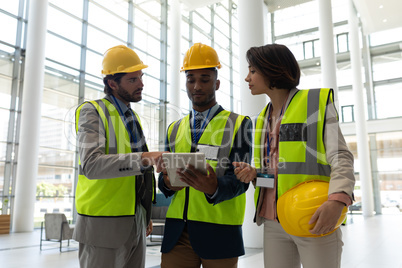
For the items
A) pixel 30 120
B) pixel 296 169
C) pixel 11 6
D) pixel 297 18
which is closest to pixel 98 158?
pixel 296 169

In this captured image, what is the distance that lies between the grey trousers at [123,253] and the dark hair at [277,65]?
122cm

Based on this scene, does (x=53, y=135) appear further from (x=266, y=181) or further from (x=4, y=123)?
(x=266, y=181)

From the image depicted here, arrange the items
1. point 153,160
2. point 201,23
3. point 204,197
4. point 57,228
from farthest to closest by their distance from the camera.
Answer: point 201,23, point 57,228, point 204,197, point 153,160

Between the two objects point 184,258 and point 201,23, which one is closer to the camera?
point 184,258

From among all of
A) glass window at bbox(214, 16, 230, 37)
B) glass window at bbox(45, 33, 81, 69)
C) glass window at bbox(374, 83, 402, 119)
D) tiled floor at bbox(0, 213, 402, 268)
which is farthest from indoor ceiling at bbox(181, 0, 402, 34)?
tiled floor at bbox(0, 213, 402, 268)

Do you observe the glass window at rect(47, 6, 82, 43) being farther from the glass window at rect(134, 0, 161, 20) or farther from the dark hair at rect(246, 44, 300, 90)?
the dark hair at rect(246, 44, 300, 90)

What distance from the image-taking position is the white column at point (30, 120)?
1141cm

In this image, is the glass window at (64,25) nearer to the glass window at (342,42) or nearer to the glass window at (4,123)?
the glass window at (4,123)

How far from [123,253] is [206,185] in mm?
785

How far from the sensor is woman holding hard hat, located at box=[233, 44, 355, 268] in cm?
162

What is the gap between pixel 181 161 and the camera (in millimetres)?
1859

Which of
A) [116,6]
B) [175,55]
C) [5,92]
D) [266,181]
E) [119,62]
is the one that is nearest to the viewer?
[266,181]

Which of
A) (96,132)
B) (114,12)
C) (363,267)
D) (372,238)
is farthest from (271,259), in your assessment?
(114,12)

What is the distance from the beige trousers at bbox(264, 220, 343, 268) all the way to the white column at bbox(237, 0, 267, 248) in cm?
553
